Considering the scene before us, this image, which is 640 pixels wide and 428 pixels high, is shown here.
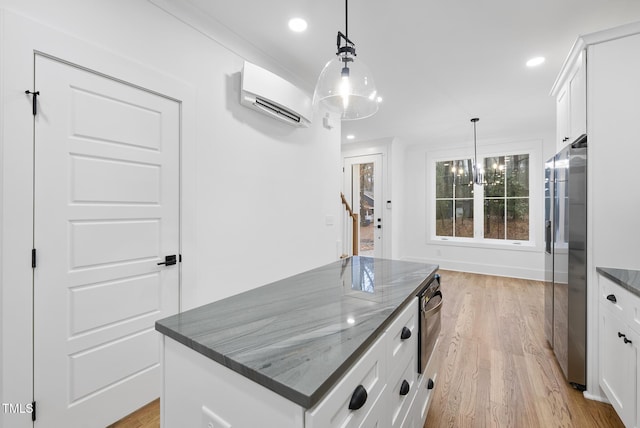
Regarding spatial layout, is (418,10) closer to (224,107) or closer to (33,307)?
(224,107)

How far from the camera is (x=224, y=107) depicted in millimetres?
2336

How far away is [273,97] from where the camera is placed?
2.53m

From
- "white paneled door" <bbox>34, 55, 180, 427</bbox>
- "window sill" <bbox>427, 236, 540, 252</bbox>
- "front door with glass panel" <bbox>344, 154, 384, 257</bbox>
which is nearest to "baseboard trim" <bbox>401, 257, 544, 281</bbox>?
"window sill" <bbox>427, 236, 540, 252</bbox>

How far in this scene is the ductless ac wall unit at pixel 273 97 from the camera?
7.74 ft

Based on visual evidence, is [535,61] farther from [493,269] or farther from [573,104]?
[493,269]

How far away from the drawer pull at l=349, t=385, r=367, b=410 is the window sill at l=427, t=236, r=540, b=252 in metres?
5.51

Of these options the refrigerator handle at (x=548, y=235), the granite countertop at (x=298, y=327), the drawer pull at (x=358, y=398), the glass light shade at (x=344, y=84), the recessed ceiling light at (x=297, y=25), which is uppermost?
the recessed ceiling light at (x=297, y=25)

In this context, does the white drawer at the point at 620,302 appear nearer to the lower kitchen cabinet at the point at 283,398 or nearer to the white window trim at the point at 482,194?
the lower kitchen cabinet at the point at 283,398

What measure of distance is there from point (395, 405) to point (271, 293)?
70 cm

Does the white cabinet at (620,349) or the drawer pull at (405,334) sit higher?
the drawer pull at (405,334)

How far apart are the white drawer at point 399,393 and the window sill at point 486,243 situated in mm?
4834

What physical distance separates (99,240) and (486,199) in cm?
604

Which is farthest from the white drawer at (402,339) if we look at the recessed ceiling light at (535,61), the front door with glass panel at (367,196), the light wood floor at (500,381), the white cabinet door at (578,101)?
the front door with glass panel at (367,196)

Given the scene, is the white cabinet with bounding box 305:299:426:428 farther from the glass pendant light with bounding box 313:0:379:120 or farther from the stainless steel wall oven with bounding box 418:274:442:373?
the glass pendant light with bounding box 313:0:379:120
